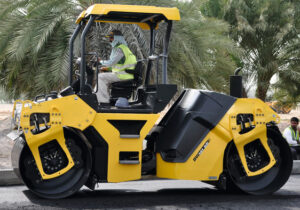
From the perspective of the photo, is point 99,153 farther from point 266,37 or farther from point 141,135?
point 266,37

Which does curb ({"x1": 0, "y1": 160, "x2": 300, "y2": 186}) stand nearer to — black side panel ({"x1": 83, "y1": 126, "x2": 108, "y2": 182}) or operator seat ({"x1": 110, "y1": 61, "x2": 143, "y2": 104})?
black side panel ({"x1": 83, "y1": 126, "x2": 108, "y2": 182})

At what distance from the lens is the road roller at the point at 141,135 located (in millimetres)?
6488

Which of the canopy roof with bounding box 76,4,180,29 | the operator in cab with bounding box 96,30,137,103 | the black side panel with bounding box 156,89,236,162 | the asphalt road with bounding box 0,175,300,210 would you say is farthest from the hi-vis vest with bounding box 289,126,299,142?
the operator in cab with bounding box 96,30,137,103

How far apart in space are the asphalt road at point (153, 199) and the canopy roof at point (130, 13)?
7.51 ft

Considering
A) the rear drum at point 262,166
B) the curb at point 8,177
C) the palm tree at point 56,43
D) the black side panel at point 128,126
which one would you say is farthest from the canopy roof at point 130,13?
the palm tree at point 56,43

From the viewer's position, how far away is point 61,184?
A: 21.6 feet

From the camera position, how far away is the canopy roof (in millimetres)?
6647

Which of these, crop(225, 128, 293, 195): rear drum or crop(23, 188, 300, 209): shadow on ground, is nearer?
crop(23, 188, 300, 209): shadow on ground

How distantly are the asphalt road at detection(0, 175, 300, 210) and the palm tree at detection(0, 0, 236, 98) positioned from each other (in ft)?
17.7

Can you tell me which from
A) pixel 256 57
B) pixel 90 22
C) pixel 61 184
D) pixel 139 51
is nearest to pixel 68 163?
pixel 61 184

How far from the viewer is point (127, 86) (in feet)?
23.4

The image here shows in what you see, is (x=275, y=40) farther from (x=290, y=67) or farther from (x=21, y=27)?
(x=21, y=27)

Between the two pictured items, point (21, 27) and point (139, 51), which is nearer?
point (139, 51)

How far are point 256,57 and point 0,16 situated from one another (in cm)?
1028
